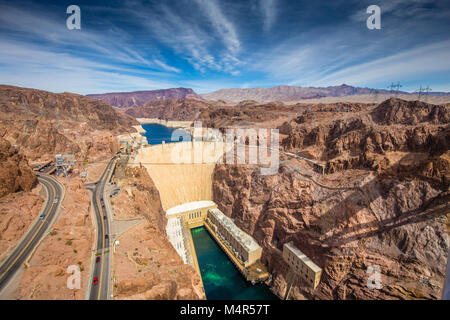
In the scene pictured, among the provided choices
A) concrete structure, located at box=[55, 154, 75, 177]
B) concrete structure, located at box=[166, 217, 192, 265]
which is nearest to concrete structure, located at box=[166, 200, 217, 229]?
concrete structure, located at box=[166, 217, 192, 265]

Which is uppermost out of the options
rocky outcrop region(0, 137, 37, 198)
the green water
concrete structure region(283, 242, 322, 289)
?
rocky outcrop region(0, 137, 37, 198)

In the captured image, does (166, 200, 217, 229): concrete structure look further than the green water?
Yes

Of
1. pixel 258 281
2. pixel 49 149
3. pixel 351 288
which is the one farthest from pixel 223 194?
pixel 49 149

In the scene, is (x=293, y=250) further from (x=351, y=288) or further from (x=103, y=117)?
(x=103, y=117)

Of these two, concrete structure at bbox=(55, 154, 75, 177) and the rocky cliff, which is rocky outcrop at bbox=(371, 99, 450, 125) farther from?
concrete structure at bbox=(55, 154, 75, 177)

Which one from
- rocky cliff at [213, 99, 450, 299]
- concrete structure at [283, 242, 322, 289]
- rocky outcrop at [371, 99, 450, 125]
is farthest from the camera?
rocky outcrop at [371, 99, 450, 125]
